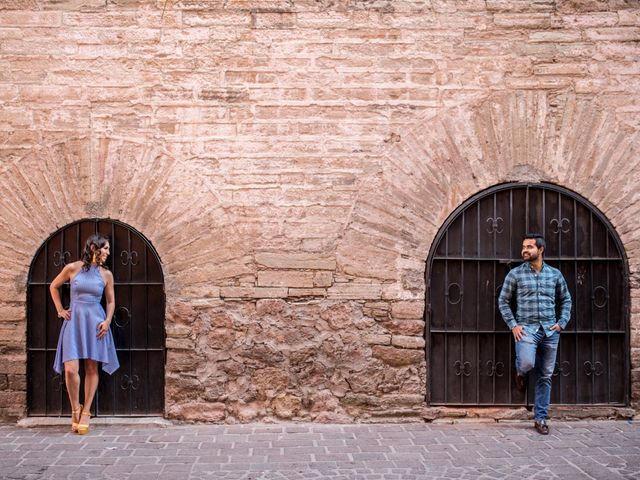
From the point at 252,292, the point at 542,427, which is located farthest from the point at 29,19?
the point at 542,427

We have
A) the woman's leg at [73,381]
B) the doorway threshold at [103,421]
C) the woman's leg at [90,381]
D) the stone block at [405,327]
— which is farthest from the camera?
the stone block at [405,327]

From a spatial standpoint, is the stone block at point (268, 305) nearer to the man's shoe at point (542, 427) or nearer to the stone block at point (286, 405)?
the stone block at point (286, 405)

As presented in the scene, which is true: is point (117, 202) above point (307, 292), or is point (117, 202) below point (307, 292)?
above

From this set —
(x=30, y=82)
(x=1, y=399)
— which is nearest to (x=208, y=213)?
(x=30, y=82)

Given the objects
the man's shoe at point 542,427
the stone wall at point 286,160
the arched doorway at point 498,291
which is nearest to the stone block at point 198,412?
the stone wall at point 286,160

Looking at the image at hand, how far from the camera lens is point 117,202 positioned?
6.37m

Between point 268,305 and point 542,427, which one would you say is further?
point 268,305

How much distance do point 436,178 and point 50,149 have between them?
3.43 metres

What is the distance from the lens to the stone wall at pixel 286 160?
6371 millimetres

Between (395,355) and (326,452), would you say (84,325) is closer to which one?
(326,452)

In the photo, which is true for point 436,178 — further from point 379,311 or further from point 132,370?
point 132,370

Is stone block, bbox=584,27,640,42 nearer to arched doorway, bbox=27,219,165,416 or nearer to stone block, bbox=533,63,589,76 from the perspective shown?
stone block, bbox=533,63,589,76

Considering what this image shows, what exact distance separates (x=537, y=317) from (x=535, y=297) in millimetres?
170

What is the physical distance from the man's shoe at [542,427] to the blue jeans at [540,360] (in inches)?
1.3
